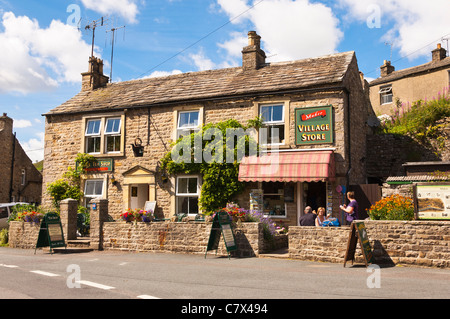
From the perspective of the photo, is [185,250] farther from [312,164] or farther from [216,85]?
[216,85]

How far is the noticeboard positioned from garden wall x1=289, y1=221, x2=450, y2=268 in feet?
0.94

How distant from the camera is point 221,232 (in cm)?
1232

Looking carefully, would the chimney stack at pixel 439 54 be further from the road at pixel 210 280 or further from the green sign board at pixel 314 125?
the road at pixel 210 280

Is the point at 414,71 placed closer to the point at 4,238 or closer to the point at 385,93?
the point at 385,93

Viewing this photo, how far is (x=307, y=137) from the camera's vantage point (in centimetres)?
1559

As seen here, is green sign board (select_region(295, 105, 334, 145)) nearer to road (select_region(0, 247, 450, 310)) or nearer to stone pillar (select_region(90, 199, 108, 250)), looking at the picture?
road (select_region(0, 247, 450, 310))

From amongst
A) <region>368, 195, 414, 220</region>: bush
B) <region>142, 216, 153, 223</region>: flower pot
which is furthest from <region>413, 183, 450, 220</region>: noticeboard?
<region>142, 216, 153, 223</region>: flower pot

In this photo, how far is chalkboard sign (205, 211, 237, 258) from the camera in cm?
1187

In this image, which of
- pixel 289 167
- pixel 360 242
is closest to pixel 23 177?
pixel 289 167

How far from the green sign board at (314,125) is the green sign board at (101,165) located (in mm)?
8410

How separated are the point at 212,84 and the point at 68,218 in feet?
26.2

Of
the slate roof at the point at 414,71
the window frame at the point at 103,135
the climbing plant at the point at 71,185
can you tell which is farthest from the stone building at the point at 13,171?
the slate roof at the point at 414,71
